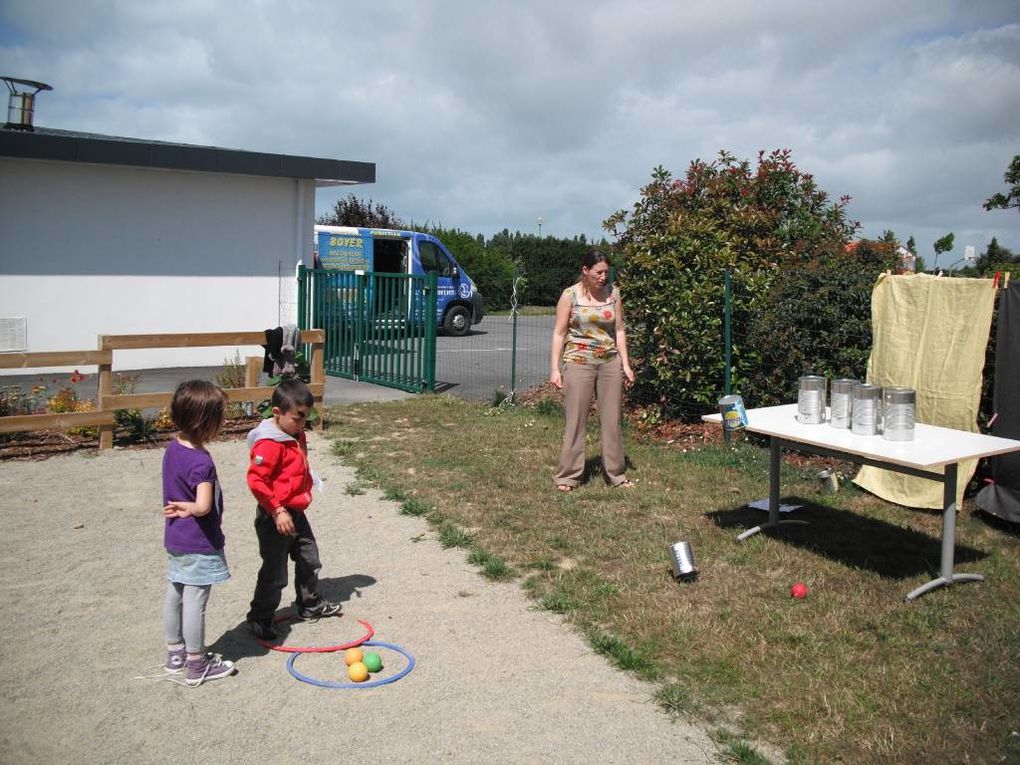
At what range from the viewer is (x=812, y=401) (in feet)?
20.9

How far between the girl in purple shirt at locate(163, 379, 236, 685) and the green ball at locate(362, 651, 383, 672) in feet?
2.40

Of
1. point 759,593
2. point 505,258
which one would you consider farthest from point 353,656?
point 505,258

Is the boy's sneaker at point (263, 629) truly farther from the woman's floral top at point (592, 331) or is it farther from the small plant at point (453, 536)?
the woman's floral top at point (592, 331)

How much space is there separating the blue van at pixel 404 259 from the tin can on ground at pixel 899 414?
48.1 ft

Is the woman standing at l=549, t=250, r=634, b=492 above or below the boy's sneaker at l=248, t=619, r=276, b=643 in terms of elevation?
above

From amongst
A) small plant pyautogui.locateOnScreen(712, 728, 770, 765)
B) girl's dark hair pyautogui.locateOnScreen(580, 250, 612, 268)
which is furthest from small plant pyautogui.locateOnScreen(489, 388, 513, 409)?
small plant pyautogui.locateOnScreen(712, 728, 770, 765)

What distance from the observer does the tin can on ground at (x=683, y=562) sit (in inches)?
224

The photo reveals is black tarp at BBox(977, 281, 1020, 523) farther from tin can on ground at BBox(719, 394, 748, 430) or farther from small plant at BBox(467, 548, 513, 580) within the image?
small plant at BBox(467, 548, 513, 580)

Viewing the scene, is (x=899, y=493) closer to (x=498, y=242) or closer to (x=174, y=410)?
(x=174, y=410)

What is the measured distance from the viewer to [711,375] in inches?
405

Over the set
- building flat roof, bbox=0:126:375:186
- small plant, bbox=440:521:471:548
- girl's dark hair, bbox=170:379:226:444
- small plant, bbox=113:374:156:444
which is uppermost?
building flat roof, bbox=0:126:375:186

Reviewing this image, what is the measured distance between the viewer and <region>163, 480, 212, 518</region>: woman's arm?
425cm

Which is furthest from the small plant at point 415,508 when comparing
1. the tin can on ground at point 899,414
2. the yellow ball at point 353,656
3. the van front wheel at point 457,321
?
the van front wheel at point 457,321

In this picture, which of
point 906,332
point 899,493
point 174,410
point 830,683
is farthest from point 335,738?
point 906,332
